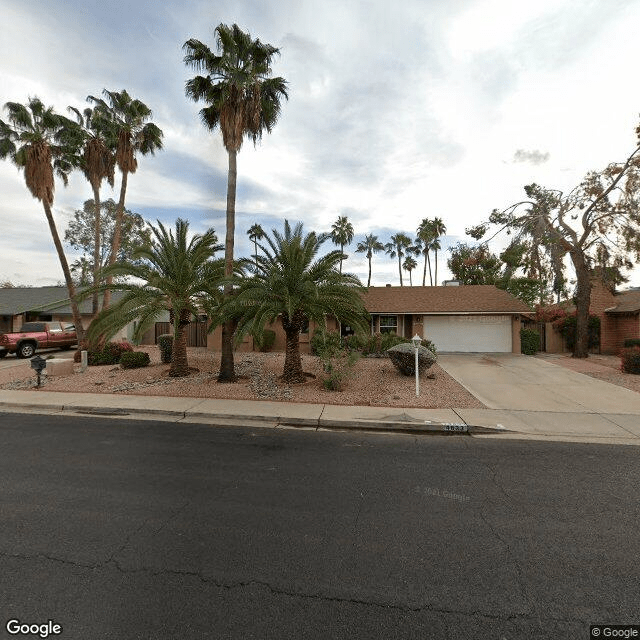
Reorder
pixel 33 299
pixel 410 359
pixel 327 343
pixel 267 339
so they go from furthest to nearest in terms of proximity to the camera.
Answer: pixel 33 299
pixel 267 339
pixel 327 343
pixel 410 359

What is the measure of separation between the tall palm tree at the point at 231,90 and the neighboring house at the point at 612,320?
20.7 metres

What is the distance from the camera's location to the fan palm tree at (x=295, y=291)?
1126 cm

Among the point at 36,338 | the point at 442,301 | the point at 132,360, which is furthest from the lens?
the point at 442,301

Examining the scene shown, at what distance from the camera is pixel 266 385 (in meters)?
11.8

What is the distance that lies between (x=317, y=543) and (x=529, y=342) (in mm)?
21086

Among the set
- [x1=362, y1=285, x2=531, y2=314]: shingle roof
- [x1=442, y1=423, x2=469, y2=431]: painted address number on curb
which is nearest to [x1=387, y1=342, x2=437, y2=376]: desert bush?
[x1=442, y1=423, x2=469, y2=431]: painted address number on curb

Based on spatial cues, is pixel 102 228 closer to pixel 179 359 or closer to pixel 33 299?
pixel 33 299

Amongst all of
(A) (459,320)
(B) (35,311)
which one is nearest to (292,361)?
(A) (459,320)

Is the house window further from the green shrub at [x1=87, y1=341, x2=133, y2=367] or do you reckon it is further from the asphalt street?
the asphalt street

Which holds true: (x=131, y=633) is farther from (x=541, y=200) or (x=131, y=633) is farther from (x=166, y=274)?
(x=541, y=200)

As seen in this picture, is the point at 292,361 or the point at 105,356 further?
the point at 105,356

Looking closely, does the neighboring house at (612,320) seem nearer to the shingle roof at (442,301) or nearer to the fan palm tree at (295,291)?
the shingle roof at (442,301)

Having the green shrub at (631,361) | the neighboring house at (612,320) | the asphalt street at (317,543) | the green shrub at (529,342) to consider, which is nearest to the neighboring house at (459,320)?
the green shrub at (529,342)

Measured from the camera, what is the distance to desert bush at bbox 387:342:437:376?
1238cm
